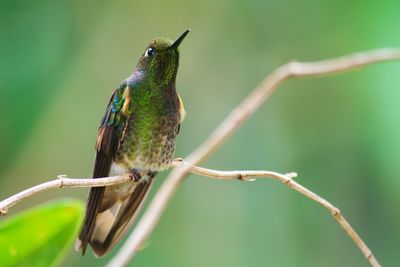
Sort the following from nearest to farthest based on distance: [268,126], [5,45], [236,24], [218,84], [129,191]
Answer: [129,191], [5,45], [268,126], [218,84], [236,24]

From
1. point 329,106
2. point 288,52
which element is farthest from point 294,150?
point 288,52

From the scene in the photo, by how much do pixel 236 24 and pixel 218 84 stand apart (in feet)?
2.10

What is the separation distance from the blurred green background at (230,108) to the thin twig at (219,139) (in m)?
2.32

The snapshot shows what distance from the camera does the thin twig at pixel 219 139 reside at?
0.68 m

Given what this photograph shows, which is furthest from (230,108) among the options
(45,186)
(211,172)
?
(45,186)

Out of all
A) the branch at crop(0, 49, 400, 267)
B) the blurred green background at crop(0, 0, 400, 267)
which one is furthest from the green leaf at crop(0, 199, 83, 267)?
the blurred green background at crop(0, 0, 400, 267)

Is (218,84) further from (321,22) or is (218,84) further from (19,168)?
(19,168)

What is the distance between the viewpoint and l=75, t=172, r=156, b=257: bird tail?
216 centimetres

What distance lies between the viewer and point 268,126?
14.4 ft

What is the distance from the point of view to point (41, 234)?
0.69 m

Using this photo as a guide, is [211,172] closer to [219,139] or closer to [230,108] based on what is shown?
[219,139]

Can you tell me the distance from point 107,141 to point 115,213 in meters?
0.28

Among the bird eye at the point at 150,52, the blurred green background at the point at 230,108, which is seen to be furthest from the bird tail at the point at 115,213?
the blurred green background at the point at 230,108

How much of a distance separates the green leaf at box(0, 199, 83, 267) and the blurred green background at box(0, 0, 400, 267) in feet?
9.42
